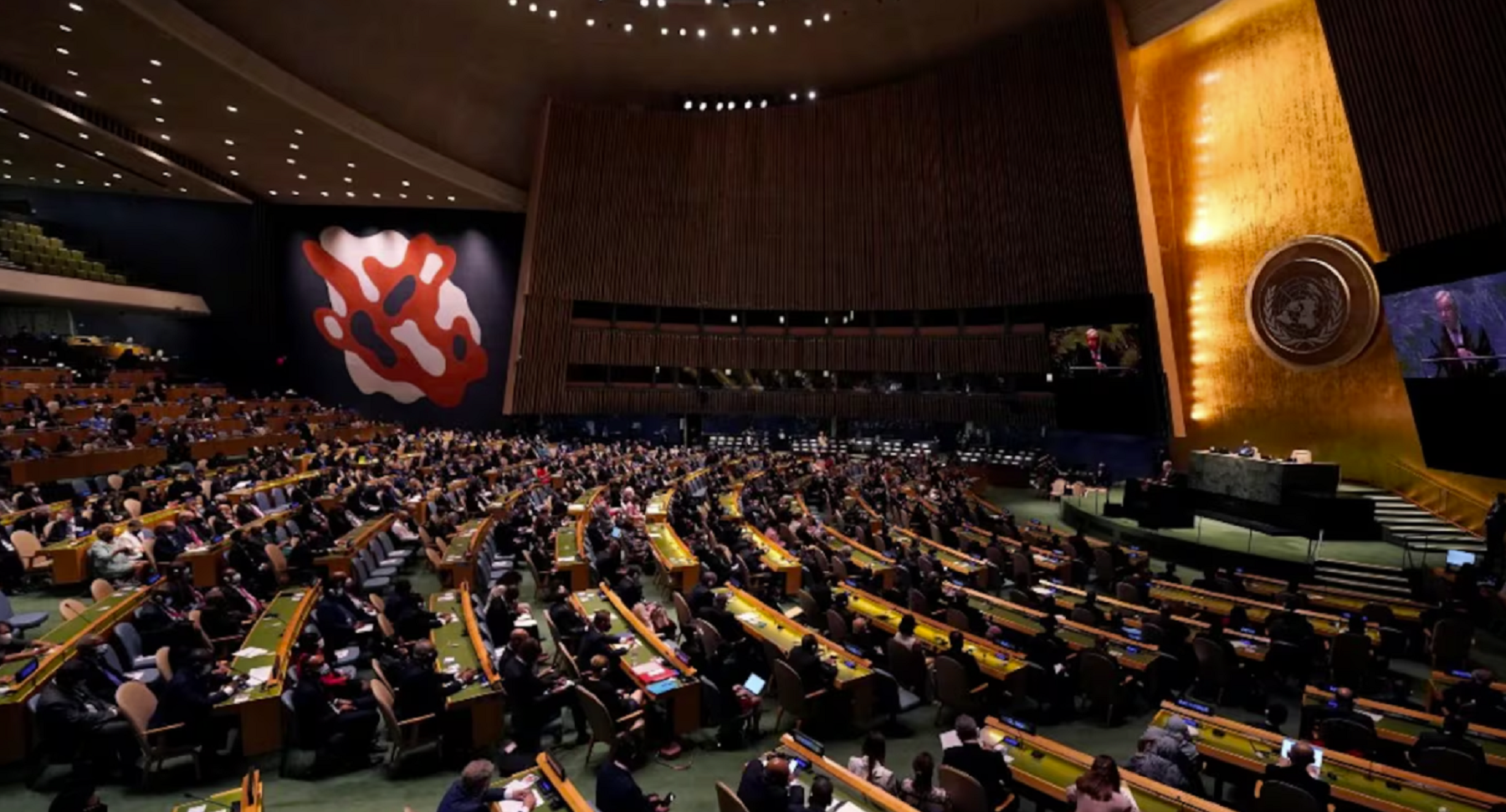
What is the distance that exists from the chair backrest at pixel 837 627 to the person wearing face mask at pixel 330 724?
463 centimetres

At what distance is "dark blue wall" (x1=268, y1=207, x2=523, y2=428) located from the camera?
31.9 meters

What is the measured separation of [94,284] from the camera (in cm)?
2608

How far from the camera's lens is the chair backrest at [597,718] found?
Answer: 254 inches

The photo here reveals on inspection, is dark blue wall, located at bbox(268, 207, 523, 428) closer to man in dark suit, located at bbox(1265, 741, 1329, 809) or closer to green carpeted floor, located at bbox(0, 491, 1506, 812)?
green carpeted floor, located at bbox(0, 491, 1506, 812)

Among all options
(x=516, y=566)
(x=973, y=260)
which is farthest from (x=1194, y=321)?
(x=516, y=566)

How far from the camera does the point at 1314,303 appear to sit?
18.8m

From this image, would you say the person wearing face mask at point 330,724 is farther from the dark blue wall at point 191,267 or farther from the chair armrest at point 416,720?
the dark blue wall at point 191,267

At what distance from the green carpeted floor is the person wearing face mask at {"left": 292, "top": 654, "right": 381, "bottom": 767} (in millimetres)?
197

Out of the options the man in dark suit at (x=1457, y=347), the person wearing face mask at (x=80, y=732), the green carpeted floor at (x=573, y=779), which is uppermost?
the man in dark suit at (x=1457, y=347)

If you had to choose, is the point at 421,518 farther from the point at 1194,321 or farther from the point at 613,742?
the point at 1194,321

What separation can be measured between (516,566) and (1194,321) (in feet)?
62.9

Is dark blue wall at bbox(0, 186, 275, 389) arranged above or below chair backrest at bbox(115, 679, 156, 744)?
above

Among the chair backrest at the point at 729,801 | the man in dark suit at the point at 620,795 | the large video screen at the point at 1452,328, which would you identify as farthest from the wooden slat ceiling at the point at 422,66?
the chair backrest at the point at 729,801

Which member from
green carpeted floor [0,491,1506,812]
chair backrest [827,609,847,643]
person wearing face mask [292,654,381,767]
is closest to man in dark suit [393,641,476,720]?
person wearing face mask [292,654,381,767]
